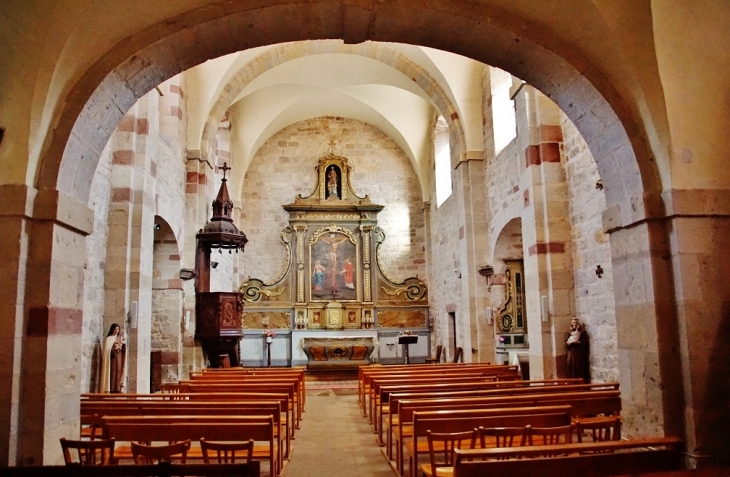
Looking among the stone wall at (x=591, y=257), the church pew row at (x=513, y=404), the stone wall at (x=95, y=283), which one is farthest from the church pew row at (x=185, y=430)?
the stone wall at (x=591, y=257)

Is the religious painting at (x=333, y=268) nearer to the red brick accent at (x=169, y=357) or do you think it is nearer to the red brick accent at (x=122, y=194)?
the red brick accent at (x=169, y=357)

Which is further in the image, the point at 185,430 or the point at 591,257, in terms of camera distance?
the point at 591,257

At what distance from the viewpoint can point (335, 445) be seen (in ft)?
21.4

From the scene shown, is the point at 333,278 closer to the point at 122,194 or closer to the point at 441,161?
the point at 441,161

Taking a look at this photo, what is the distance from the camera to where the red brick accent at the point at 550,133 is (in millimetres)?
8367

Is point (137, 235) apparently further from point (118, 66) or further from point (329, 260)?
point (329, 260)

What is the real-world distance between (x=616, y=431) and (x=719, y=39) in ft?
10.7

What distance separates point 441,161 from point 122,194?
9.37 meters

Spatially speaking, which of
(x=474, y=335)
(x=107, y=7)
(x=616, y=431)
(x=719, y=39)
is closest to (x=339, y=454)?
(x=616, y=431)

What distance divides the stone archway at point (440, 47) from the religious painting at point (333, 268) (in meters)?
11.6

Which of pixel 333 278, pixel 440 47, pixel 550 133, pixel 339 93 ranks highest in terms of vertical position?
pixel 339 93

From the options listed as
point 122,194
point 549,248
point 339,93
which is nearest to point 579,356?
point 549,248

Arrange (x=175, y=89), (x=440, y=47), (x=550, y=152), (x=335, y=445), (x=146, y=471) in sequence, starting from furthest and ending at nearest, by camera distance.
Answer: (x=175, y=89) → (x=550, y=152) → (x=335, y=445) → (x=440, y=47) → (x=146, y=471)

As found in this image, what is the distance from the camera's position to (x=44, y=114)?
4.23 meters
